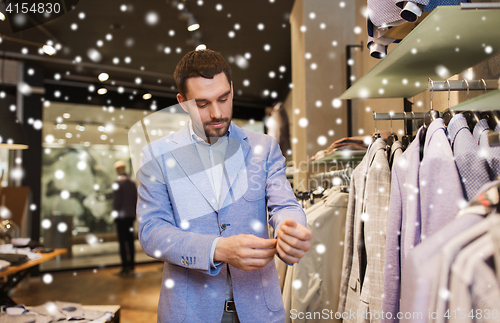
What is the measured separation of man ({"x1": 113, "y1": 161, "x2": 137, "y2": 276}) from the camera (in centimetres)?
553

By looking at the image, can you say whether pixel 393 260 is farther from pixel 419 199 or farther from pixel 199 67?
pixel 199 67

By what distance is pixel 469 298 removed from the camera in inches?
19.4

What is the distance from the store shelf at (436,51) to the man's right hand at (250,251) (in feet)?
2.08

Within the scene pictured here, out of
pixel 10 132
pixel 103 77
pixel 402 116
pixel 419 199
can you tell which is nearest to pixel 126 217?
pixel 103 77

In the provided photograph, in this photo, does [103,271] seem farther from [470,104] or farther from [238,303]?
[470,104]

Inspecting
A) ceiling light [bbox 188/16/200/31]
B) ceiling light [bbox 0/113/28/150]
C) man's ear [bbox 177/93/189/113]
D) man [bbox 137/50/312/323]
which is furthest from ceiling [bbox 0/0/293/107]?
man [bbox 137/50/312/323]

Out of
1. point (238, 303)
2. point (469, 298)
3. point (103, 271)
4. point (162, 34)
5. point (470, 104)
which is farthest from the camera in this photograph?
point (103, 271)

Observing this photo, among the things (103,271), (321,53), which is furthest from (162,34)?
(103,271)

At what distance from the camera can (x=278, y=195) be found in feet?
3.56

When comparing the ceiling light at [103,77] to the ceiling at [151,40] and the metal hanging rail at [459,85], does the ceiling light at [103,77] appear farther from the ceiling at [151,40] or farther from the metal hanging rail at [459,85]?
the metal hanging rail at [459,85]

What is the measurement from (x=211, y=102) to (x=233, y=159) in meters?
0.20

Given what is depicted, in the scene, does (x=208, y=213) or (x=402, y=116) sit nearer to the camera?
(x=208, y=213)

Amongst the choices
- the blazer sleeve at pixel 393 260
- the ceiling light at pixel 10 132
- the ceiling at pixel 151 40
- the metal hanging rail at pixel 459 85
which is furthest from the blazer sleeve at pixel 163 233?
the ceiling light at pixel 10 132

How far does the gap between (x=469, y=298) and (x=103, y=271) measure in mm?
5958
